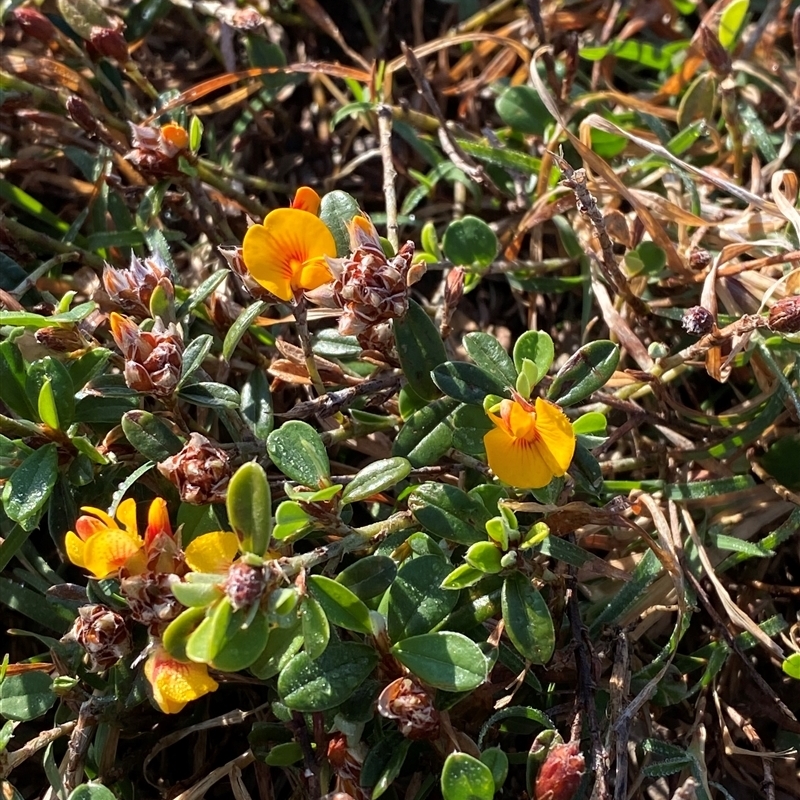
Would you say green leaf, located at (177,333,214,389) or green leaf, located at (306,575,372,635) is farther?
green leaf, located at (177,333,214,389)

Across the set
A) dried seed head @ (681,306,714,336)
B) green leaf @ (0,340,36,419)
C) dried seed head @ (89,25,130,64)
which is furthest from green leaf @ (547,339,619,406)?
dried seed head @ (89,25,130,64)

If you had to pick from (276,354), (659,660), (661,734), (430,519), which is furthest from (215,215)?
(661,734)

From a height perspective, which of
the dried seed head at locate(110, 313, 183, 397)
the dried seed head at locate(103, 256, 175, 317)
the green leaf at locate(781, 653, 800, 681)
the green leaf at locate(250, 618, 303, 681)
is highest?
the dried seed head at locate(103, 256, 175, 317)

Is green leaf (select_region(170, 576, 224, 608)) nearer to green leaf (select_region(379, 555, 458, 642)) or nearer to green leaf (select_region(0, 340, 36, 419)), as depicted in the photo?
green leaf (select_region(379, 555, 458, 642))

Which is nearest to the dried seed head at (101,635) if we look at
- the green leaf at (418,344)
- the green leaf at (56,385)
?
the green leaf at (56,385)

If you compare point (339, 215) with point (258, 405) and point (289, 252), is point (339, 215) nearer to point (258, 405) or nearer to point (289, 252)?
point (289, 252)

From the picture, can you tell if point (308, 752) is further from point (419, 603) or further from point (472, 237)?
point (472, 237)

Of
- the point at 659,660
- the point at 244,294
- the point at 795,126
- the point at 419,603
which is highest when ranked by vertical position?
the point at 795,126
